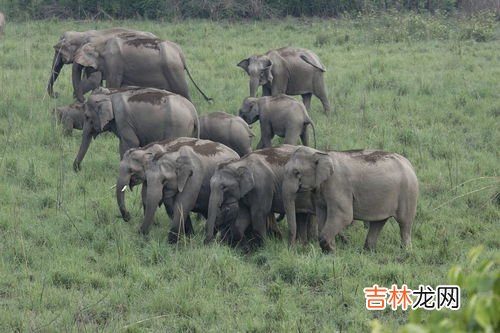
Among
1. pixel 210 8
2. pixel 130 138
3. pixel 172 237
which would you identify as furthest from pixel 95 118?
pixel 210 8

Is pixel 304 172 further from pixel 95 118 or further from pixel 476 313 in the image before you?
pixel 476 313

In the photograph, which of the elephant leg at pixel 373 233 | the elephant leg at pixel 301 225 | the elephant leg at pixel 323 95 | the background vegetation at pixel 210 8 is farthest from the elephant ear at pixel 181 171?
the background vegetation at pixel 210 8

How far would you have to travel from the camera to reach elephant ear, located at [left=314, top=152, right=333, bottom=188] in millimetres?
7805

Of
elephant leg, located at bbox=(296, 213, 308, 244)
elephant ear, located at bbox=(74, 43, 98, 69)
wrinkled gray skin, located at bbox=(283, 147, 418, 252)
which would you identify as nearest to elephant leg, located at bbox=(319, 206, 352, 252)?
wrinkled gray skin, located at bbox=(283, 147, 418, 252)

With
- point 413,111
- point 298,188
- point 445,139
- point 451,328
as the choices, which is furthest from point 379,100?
point 451,328

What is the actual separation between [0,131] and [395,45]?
27.5ft

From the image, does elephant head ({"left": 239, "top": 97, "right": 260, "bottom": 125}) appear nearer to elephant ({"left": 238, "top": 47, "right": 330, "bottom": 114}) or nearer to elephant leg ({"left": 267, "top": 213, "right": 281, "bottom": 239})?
elephant ({"left": 238, "top": 47, "right": 330, "bottom": 114})

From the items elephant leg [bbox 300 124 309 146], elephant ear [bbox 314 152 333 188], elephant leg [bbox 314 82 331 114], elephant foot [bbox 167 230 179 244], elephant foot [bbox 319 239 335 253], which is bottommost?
elephant leg [bbox 314 82 331 114]

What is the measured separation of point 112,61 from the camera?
477 inches

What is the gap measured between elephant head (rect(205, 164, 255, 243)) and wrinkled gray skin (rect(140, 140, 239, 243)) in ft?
0.86

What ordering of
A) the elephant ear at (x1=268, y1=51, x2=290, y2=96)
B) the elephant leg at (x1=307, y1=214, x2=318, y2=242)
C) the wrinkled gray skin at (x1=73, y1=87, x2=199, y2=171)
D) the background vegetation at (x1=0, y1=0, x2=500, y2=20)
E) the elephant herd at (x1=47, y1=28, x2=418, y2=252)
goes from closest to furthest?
the elephant herd at (x1=47, y1=28, x2=418, y2=252) → the elephant leg at (x1=307, y1=214, x2=318, y2=242) → the wrinkled gray skin at (x1=73, y1=87, x2=199, y2=171) → the elephant ear at (x1=268, y1=51, x2=290, y2=96) → the background vegetation at (x1=0, y1=0, x2=500, y2=20)

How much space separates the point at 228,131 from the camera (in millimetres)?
10156

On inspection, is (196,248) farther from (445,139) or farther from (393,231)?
(445,139)

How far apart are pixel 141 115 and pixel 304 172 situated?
110 inches
